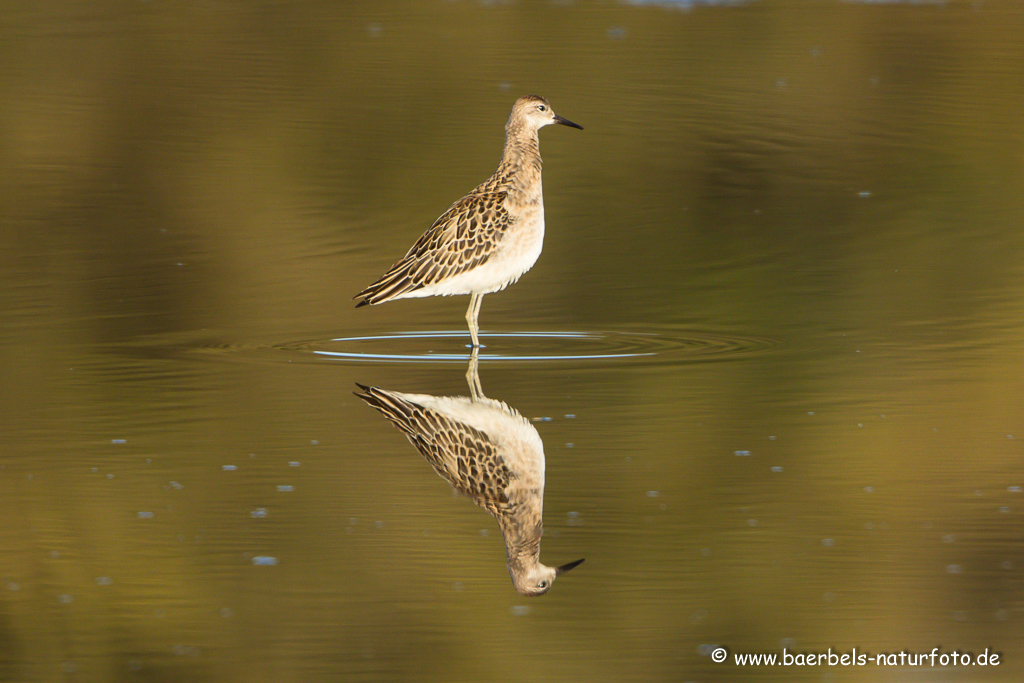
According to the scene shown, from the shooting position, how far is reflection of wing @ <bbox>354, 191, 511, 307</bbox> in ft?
35.8

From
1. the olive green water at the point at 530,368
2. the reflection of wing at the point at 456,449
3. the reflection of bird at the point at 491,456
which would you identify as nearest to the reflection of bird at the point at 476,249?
the olive green water at the point at 530,368

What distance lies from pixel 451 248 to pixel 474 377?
1.30 metres

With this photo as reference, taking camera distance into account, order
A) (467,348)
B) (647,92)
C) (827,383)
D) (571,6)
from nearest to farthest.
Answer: (827,383) < (467,348) < (647,92) < (571,6)

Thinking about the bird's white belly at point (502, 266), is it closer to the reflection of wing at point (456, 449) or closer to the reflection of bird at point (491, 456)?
the reflection of bird at point (491, 456)

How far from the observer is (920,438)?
28.0ft

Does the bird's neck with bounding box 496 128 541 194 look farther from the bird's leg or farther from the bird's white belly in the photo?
the bird's leg

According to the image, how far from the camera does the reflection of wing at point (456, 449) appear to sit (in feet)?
25.2

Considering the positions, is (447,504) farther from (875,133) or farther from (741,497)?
(875,133)

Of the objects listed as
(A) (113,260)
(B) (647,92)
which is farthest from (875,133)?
(A) (113,260)

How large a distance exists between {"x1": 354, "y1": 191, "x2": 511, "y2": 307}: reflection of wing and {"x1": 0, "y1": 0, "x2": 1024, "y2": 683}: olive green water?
407 mm

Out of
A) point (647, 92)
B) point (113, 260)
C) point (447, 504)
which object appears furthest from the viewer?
point (647, 92)

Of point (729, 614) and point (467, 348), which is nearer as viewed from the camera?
point (729, 614)

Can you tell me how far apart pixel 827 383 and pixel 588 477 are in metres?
2.34

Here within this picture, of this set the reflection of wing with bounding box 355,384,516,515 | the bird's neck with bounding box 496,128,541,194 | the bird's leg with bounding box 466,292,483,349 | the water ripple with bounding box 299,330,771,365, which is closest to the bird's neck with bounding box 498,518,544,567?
the reflection of wing with bounding box 355,384,516,515
